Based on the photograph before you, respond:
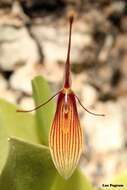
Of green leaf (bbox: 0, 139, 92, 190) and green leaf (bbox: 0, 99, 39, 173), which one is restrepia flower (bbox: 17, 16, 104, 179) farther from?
green leaf (bbox: 0, 99, 39, 173)

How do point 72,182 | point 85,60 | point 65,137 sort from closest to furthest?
point 65,137 → point 72,182 → point 85,60

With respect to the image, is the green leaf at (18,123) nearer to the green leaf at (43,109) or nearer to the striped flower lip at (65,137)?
the green leaf at (43,109)

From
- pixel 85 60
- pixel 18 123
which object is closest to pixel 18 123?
pixel 18 123

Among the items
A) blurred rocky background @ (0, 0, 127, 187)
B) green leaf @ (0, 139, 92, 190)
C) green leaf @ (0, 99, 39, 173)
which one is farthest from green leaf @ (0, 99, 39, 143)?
blurred rocky background @ (0, 0, 127, 187)

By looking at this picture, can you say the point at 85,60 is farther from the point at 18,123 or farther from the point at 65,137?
the point at 65,137

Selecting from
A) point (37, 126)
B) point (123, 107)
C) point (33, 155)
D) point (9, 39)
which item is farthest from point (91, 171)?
point (33, 155)

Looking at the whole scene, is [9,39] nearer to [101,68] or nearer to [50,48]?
[50,48]

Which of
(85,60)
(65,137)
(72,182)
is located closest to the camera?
(65,137)
